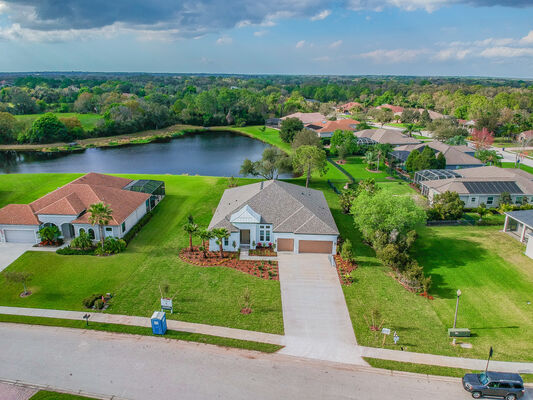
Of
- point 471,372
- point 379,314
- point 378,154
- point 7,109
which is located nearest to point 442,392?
point 471,372

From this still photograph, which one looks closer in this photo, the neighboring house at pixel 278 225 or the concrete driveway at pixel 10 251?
the concrete driveway at pixel 10 251

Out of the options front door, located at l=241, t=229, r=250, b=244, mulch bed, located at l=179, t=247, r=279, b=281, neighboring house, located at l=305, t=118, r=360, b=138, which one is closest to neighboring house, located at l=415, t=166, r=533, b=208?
front door, located at l=241, t=229, r=250, b=244

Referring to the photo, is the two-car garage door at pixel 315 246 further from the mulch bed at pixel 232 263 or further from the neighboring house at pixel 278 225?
the mulch bed at pixel 232 263

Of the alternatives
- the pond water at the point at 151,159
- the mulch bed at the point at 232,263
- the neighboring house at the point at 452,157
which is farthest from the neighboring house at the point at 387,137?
the mulch bed at the point at 232,263

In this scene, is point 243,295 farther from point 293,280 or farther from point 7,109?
point 7,109

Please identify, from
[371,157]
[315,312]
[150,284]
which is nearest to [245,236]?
[150,284]

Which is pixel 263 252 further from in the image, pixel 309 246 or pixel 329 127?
pixel 329 127
